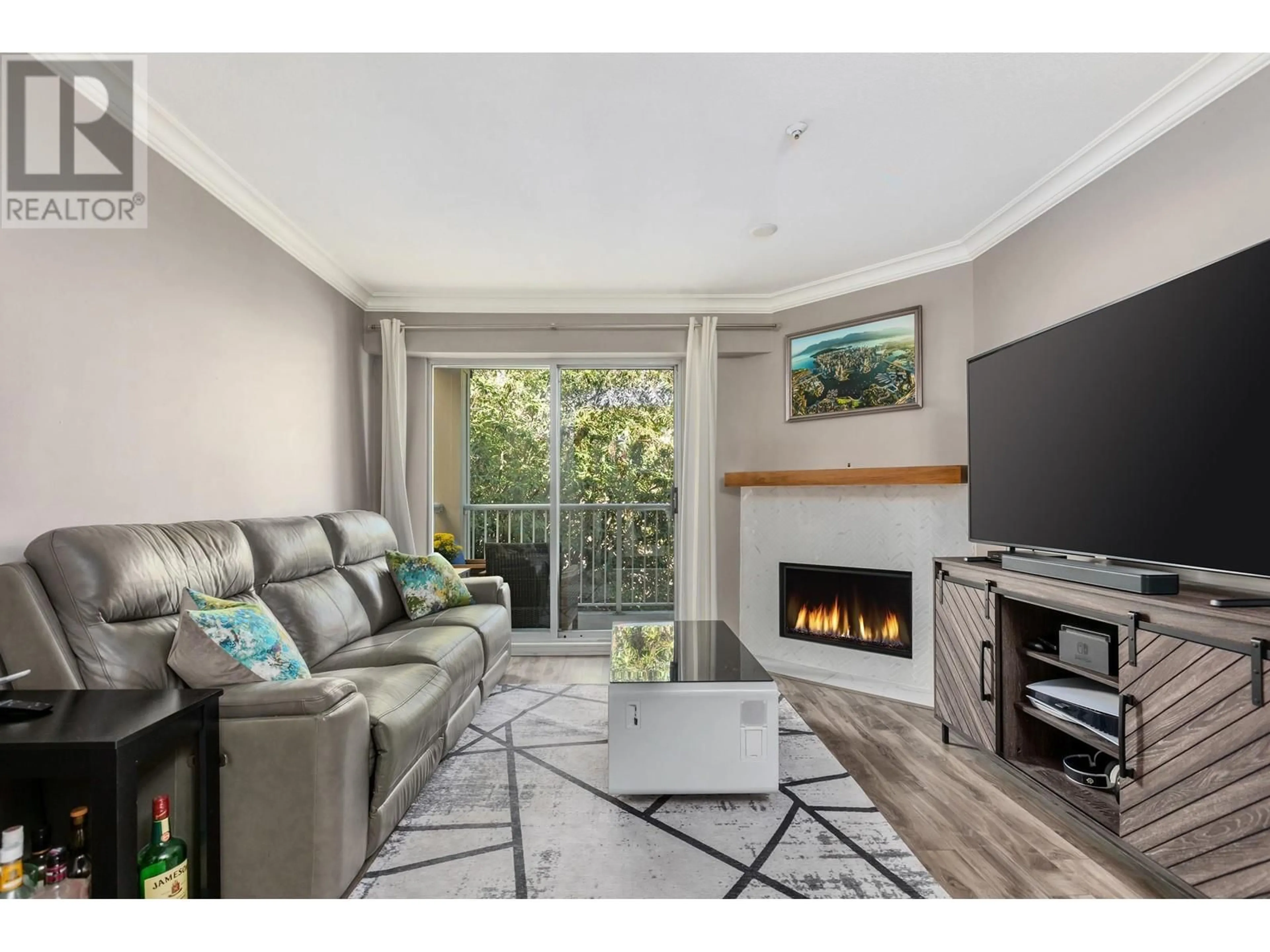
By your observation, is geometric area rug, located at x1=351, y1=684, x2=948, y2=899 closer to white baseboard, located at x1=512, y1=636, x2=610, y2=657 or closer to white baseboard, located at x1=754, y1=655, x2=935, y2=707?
white baseboard, located at x1=754, y1=655, x2=935, y2=707

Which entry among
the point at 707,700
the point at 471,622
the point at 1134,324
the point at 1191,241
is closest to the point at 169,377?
the point at 471,622

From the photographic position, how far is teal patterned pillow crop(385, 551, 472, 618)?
136 inches

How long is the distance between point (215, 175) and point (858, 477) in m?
3.42

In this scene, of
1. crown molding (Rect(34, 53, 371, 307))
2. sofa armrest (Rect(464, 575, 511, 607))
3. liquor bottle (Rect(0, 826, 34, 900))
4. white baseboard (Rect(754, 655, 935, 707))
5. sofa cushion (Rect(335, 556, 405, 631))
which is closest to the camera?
liquor bottle (Rect(0, 826, 34, 900))

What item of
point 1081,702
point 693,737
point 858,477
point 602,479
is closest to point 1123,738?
point 1081,702

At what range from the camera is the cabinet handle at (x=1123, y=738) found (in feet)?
6.07

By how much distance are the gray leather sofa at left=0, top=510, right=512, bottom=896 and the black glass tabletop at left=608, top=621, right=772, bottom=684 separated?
0.73 metres

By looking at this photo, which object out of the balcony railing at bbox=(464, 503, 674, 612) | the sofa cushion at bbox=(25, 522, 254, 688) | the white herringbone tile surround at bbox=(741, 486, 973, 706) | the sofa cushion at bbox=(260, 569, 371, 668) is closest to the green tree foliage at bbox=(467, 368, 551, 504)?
the balcony railing at bbox=(464, 503, 674, 612)

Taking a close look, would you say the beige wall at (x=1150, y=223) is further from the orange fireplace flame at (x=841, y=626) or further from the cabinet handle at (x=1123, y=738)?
the orange fireplace flame at (x=841, y=626)


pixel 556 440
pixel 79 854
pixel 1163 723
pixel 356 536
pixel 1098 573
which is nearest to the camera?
pixel 79 854

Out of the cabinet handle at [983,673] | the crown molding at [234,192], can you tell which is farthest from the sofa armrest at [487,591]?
the cabinet handle at [983,673]

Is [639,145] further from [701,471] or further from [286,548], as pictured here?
[701,471]

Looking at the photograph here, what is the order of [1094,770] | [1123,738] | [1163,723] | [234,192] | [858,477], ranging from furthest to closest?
[858,477] < [234,192] < [1094,770] < [1123,738] < [1163,723]

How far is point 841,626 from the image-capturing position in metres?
3.95
